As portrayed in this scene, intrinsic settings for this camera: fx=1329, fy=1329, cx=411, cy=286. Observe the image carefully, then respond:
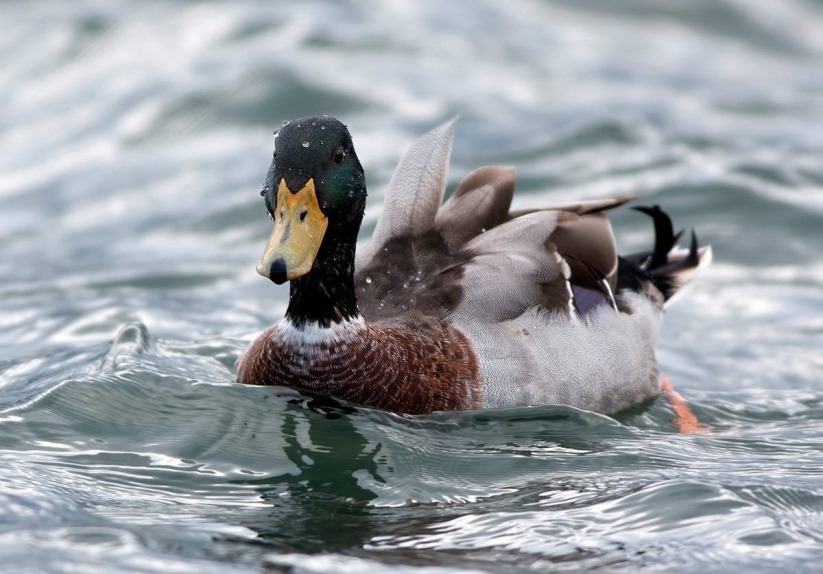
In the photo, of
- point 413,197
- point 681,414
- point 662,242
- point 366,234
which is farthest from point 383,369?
point 366,234

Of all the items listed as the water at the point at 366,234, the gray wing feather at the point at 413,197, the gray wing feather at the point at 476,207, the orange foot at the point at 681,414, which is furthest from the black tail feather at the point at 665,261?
the gray wing feather at the point at 413,197

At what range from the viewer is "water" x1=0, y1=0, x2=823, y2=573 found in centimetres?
495

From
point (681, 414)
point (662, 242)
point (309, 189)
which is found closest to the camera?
point (309, 189)

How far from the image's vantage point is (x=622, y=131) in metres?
13.1

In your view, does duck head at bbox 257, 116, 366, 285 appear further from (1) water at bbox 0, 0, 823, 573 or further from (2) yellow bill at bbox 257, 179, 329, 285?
(1) water at bbox 0, 0, 823, 573

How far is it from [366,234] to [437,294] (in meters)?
4.71

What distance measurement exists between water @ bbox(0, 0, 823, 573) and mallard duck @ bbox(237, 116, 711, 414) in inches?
6.8

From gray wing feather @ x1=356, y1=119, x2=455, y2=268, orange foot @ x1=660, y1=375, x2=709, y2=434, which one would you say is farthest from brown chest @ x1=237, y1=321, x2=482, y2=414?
orange foot @ x1=660, y1=375, x2=709, y2=434

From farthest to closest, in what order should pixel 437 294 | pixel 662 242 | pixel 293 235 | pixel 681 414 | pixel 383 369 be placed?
pixel 662 242 < pixel 681 414 < pixel 437 294 < pixel 383 369 < pixel 293 235

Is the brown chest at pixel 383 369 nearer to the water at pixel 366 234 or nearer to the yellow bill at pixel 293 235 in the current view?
the water at pixel 366 234

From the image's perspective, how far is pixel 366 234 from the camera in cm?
1112

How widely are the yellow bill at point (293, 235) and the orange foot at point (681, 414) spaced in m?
2.22

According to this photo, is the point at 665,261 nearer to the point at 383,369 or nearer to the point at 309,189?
the point at 383,369

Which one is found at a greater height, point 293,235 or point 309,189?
point 309,189
